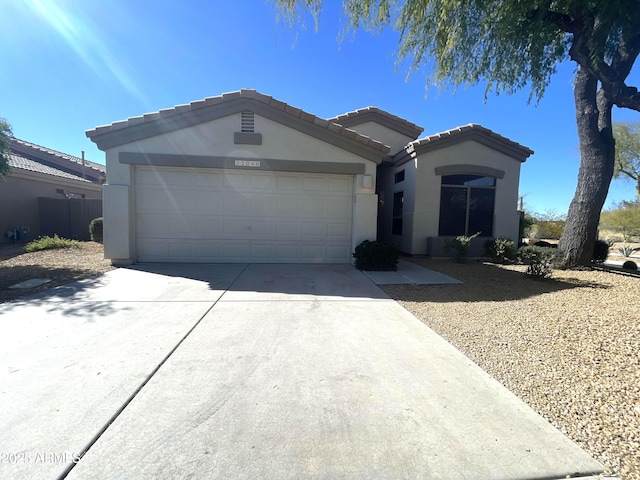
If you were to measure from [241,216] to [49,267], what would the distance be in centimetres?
512

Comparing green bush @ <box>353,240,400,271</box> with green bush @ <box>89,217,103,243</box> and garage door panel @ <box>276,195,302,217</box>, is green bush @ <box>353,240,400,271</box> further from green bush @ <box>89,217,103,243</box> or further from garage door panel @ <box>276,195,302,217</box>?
green bush @ <box>89,217,103,243</box>

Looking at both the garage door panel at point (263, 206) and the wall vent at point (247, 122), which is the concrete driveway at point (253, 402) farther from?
the wall vent at point (247, 122)

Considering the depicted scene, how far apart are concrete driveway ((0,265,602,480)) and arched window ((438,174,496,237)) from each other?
745 centimetres

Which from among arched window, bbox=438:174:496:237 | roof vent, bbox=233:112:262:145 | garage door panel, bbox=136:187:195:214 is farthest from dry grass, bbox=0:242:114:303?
arched window, bbox=438:174:496:237

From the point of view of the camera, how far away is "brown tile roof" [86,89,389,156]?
8172 millimetres

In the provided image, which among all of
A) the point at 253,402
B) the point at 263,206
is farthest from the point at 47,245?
the point at 253,402

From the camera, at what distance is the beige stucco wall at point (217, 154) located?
8305 mm

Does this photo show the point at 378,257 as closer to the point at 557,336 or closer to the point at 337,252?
the point at 337,252

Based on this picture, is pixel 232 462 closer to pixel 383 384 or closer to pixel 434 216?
pixel 383 384

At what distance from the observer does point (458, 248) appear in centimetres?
992

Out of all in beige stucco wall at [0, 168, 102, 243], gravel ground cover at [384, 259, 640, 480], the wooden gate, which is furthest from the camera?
the wooden gate

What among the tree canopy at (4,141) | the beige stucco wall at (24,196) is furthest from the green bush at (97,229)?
the beige stucco wall at (24,196)

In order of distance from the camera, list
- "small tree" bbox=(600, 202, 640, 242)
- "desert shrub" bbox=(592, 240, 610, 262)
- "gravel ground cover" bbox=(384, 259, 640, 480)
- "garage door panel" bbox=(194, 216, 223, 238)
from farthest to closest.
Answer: "small tree" bbox=(600, 202, 640, 242)
"desert shrub" bbox=(592, 240, 610, 262)
"garage door panel" bbox=(194, 216, 223, 238)
"gravel ground cover" bbox=(384, 259, 640, 480)

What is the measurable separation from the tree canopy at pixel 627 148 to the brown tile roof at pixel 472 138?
22.2 m
